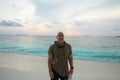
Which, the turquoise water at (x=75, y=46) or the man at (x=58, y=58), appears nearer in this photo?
the man at (x=58, y=58)

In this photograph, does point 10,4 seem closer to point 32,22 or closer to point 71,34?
point 32,22

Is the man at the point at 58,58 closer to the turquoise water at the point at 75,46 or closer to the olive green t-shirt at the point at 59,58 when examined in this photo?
the olive green t-shirt at the point at 59,58

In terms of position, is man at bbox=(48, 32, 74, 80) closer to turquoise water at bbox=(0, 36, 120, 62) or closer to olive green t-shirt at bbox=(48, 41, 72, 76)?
olive green t-shirt at bbox=(48, 41, 72, 76)

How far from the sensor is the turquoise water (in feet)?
34.2

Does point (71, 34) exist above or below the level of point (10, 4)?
below

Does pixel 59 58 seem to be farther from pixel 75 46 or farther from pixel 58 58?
pixel 75 46

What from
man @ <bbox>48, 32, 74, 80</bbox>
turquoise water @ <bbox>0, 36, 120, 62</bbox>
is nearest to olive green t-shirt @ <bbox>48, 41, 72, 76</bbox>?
man @ <bbox>48, 32, 74, 80</bbox>

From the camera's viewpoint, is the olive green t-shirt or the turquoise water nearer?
the olive green t-shirt

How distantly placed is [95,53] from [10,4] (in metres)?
4.59

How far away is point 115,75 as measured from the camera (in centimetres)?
521

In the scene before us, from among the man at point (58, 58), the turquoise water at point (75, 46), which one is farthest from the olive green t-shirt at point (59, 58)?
the turquoise water at point (75, 46)

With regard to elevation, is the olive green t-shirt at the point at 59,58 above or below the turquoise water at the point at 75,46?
above

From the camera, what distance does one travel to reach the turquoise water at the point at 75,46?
34.2ft

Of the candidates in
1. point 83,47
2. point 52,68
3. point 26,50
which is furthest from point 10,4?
point 52,68
